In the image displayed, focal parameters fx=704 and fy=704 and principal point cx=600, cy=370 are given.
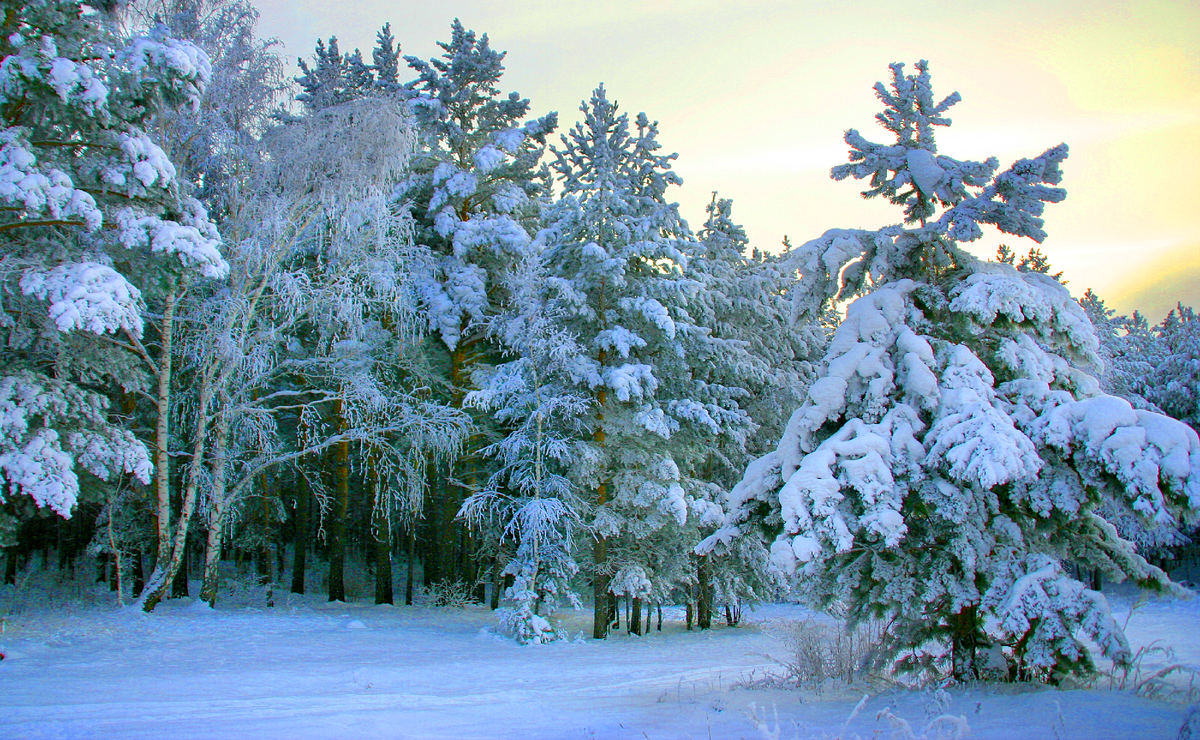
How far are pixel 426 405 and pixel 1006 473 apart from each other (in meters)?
12.4

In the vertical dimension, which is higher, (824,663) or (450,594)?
(824,663)

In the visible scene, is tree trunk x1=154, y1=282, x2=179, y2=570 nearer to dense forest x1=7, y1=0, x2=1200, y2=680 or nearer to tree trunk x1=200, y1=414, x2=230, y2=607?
dense forest x1=7, y1=0, x2=1200, y2=680

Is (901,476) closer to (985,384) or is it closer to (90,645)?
(985,384)

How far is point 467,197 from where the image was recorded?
18.8 m

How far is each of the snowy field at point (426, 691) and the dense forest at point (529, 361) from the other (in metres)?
0.96

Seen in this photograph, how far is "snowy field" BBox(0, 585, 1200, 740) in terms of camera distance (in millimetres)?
5598

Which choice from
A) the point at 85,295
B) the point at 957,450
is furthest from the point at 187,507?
the point at 957,450

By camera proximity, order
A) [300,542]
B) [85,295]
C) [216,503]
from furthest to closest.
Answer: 1. [300,542]
2. [216,503]
3. [85,295]

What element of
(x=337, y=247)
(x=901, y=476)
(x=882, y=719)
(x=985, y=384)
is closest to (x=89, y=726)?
(x=882, y=719)

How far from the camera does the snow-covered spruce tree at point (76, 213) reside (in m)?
8.45

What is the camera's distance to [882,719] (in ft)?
19.9

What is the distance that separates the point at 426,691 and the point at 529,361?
26.3 feet

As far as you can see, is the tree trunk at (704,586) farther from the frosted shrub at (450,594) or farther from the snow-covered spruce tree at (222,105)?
the snow-covered spruce tree at (222,105)

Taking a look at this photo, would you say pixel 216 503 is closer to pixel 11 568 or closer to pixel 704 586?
pixel 704 586
